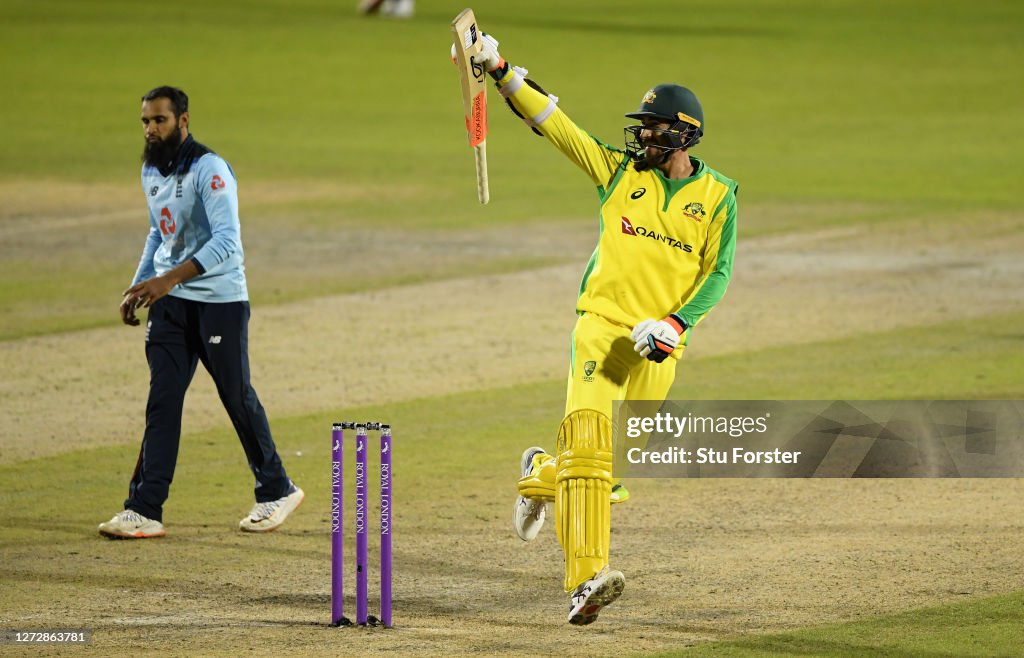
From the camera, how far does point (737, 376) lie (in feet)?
45.1

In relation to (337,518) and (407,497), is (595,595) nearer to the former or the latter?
(337,518)

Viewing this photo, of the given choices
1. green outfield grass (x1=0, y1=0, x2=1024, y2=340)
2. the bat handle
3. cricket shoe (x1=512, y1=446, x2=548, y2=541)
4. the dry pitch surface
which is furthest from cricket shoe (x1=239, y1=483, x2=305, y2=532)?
green outfield grass (x1=0, y1=0, x2=1024, y2=340)

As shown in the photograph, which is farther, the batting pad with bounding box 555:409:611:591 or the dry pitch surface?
the dry pitch surface

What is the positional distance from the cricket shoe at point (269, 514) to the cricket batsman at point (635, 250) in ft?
6.62

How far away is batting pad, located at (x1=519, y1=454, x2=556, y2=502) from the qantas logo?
1130 millimetres

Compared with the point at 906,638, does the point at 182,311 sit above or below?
above

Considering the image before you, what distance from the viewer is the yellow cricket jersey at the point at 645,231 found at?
8.20 metres

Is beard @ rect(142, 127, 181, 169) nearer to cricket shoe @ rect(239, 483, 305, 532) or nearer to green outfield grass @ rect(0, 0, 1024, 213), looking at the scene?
cricket shoe @ rect(239, 483, 305, 532)

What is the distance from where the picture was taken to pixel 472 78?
27.7ft

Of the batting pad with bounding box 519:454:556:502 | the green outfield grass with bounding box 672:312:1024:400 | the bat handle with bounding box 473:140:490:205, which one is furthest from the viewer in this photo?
the green outfield grass with bounding box 672:312:1024:400

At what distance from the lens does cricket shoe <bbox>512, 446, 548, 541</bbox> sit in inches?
346

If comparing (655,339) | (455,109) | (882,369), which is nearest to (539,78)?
(455,109)

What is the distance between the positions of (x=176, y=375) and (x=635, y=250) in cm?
287

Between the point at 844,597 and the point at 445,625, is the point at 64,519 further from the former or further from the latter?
the point at 844,597
